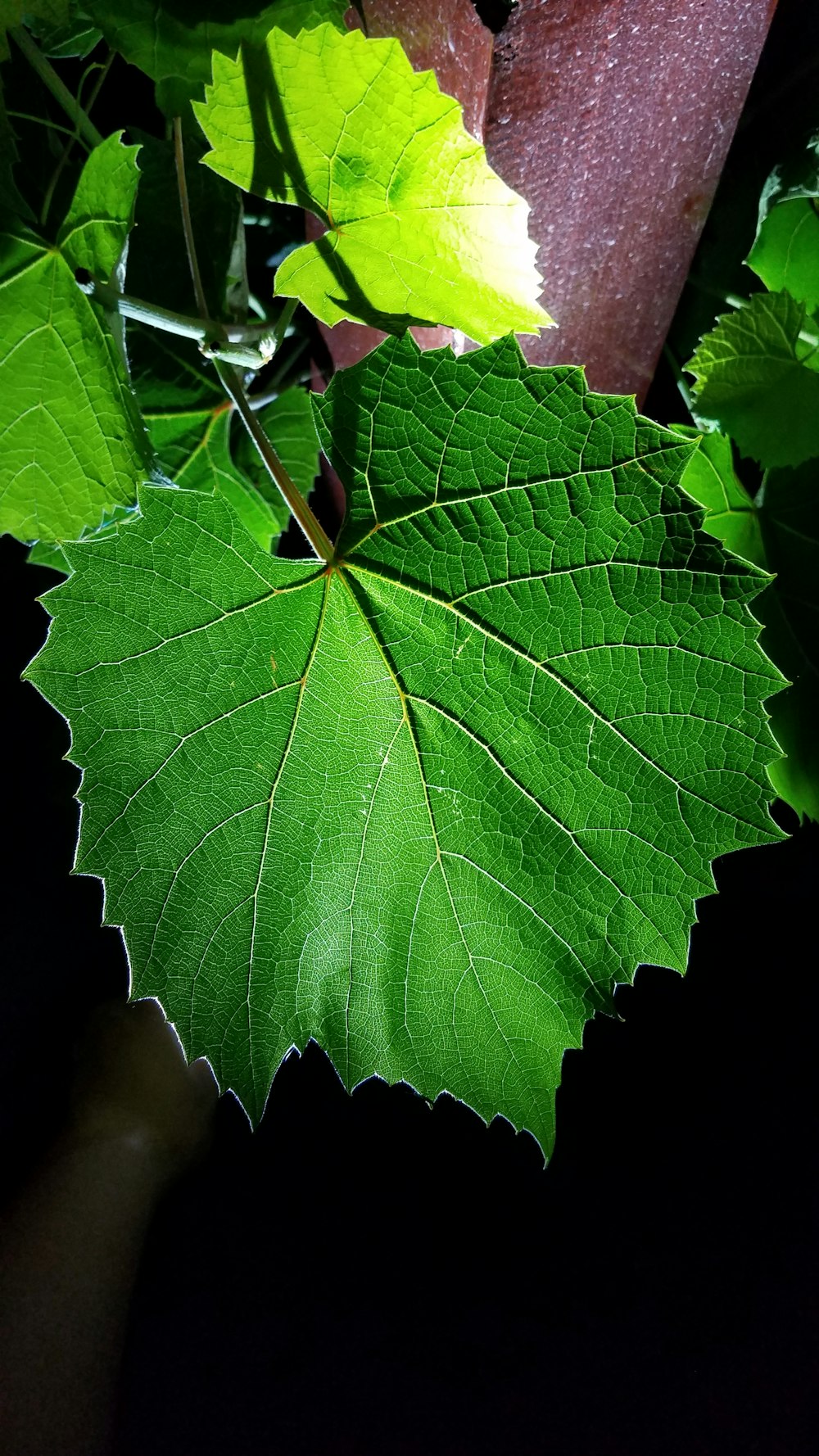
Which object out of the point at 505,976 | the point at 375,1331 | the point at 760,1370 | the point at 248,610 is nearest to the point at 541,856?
the point at 505,976

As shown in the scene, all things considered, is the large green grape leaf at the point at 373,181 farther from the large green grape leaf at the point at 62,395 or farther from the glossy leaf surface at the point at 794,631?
the glossy leaf surface at the point at 794,631

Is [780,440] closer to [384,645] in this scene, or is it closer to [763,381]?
[763,381]

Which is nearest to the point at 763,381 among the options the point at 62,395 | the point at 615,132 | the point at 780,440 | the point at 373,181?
the point at 780,440

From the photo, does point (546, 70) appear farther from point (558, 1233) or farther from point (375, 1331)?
point (375, 1331)

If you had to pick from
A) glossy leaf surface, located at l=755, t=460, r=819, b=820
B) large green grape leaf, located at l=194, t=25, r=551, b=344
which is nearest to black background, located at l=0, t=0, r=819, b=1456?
glossy leaf surface, located at l=755, t=460, r=819, b=820

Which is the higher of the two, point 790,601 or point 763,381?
point 763,381

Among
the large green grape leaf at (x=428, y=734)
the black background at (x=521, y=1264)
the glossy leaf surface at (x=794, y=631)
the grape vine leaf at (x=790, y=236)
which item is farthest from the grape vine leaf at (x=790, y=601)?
the black background at (x=521, y=1264)
